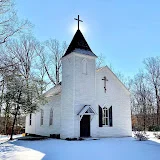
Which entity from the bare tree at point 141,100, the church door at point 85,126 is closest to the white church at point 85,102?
the church door at point 85,126

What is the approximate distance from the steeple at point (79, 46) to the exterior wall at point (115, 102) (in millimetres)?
2364

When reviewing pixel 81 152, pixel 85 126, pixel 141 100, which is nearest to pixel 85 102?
pixel 85 126

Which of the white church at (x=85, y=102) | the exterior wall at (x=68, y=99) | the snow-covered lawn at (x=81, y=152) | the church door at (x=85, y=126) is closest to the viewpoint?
the snow-covered lawn at (x=81, y=152)

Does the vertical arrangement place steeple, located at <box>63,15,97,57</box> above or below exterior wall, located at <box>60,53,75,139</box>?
above

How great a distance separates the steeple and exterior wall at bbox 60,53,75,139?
715 millimetres

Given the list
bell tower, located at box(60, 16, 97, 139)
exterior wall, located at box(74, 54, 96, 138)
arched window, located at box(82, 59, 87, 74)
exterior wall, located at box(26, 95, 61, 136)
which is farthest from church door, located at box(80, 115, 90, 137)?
arched window, located at box(82, 59, 87, 74)

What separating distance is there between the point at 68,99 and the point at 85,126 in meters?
2.74

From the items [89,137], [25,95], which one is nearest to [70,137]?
[89,137]

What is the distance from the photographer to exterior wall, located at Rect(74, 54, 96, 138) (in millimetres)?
16517

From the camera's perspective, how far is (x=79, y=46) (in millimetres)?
18469

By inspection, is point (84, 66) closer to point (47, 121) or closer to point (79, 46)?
point (79, 46)

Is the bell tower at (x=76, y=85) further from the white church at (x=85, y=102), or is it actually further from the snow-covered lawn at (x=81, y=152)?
the snow-covered lawn at (x=81, y=152)

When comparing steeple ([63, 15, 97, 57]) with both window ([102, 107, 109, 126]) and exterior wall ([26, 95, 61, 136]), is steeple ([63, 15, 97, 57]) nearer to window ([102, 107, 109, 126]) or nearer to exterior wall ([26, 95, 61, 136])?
exterior wall ([26, 95, 61, 136])

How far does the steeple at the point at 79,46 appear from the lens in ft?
59.5
